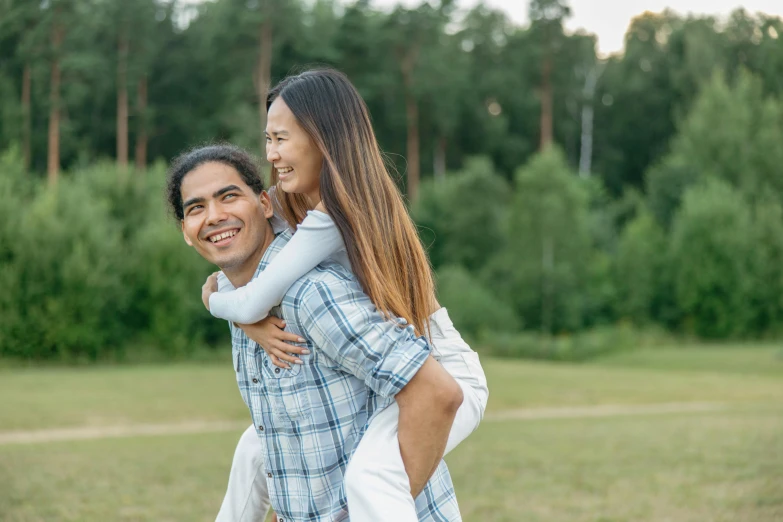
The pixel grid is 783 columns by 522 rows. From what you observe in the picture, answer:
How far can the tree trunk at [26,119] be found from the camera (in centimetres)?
3578

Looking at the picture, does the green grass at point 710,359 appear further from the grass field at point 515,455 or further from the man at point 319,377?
the man at point 319,377

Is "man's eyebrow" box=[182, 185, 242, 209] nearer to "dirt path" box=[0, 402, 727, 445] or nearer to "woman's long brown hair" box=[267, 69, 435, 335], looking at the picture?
"woman's long brown hair" box=[267, 69, 435, 335]

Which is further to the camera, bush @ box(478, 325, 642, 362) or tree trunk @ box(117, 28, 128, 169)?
tree trunk @ box(117, 28, 128, 169)

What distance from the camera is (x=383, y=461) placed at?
2.29 metres

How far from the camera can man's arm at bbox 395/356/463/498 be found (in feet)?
7.53

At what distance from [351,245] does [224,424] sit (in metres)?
14.6

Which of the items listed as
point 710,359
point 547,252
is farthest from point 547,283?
point 710,359

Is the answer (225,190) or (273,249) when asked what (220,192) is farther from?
(273,249)

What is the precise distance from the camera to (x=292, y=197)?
→ 9.10ft

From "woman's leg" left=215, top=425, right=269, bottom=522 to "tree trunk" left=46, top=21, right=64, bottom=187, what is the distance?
33153mm

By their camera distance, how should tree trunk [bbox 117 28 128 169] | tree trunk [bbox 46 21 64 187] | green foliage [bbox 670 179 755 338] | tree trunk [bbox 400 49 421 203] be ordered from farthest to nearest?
1. tree trunk [bbox 400 49 421 203]
2. tree trunk [bbox 117 28 128 169]
3. green foliage [bbox 670 179 755 338]
4. tree trunk [bbox 46 21 64 187]

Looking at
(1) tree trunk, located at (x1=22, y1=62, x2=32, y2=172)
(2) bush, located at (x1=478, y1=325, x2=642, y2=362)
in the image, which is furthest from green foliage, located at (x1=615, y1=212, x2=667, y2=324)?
(1) tree trunk, located at (x1=22, y1=62, x2=32, y2=172)

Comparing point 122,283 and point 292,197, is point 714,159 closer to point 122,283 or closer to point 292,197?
point 122,283

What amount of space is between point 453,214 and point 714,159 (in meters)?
12.2
